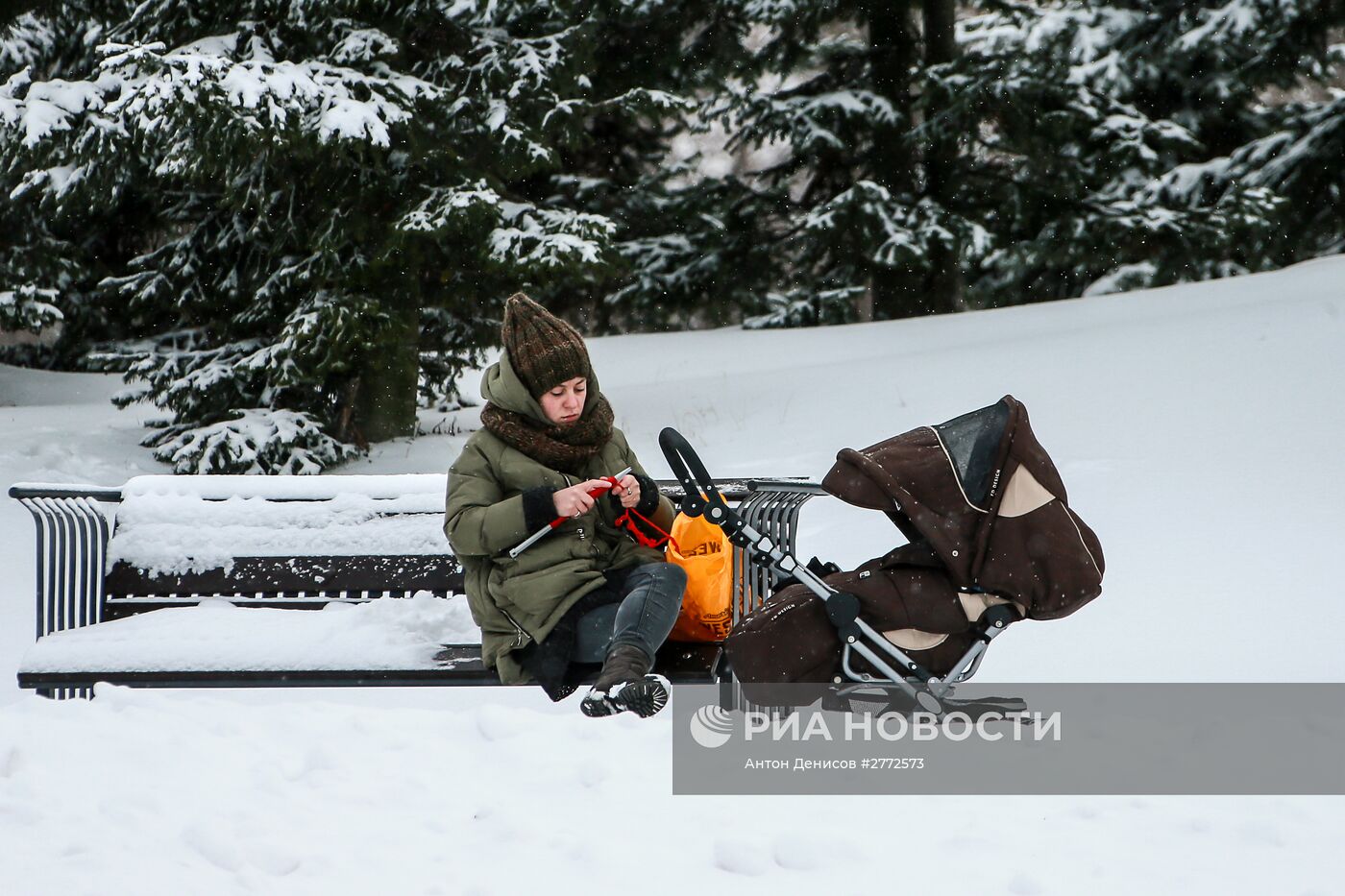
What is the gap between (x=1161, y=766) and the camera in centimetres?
333

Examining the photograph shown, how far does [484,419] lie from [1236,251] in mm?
14887

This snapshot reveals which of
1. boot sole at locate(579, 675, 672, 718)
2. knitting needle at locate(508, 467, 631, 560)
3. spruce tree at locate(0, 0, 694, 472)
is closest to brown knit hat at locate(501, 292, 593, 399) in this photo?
knitting needle at locate(508, 467, 631, 560)

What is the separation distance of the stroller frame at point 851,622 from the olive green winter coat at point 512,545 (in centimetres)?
51

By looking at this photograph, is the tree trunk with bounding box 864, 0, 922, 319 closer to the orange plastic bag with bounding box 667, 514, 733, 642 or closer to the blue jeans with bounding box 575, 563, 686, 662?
the orange plastic bag with bounding box 667, 514, 733, 642

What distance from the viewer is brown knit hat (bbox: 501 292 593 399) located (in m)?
3.87

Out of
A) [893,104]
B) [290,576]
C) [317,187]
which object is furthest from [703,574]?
[893,104]

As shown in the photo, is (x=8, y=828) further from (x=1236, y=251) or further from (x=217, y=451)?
(x=1236, y=251)

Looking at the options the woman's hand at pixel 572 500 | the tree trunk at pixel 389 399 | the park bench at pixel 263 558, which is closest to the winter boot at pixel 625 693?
the woman's hand at pixel 572 500

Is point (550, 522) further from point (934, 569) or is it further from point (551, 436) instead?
point (934, 569)

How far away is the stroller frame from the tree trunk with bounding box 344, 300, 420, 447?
6369 millimetres

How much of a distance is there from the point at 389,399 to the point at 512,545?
21.1ft

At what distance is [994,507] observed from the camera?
3438 mm

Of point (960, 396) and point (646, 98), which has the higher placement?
point (646, 98)

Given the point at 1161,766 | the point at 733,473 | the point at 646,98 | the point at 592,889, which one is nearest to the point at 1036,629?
the point at 1161,766
